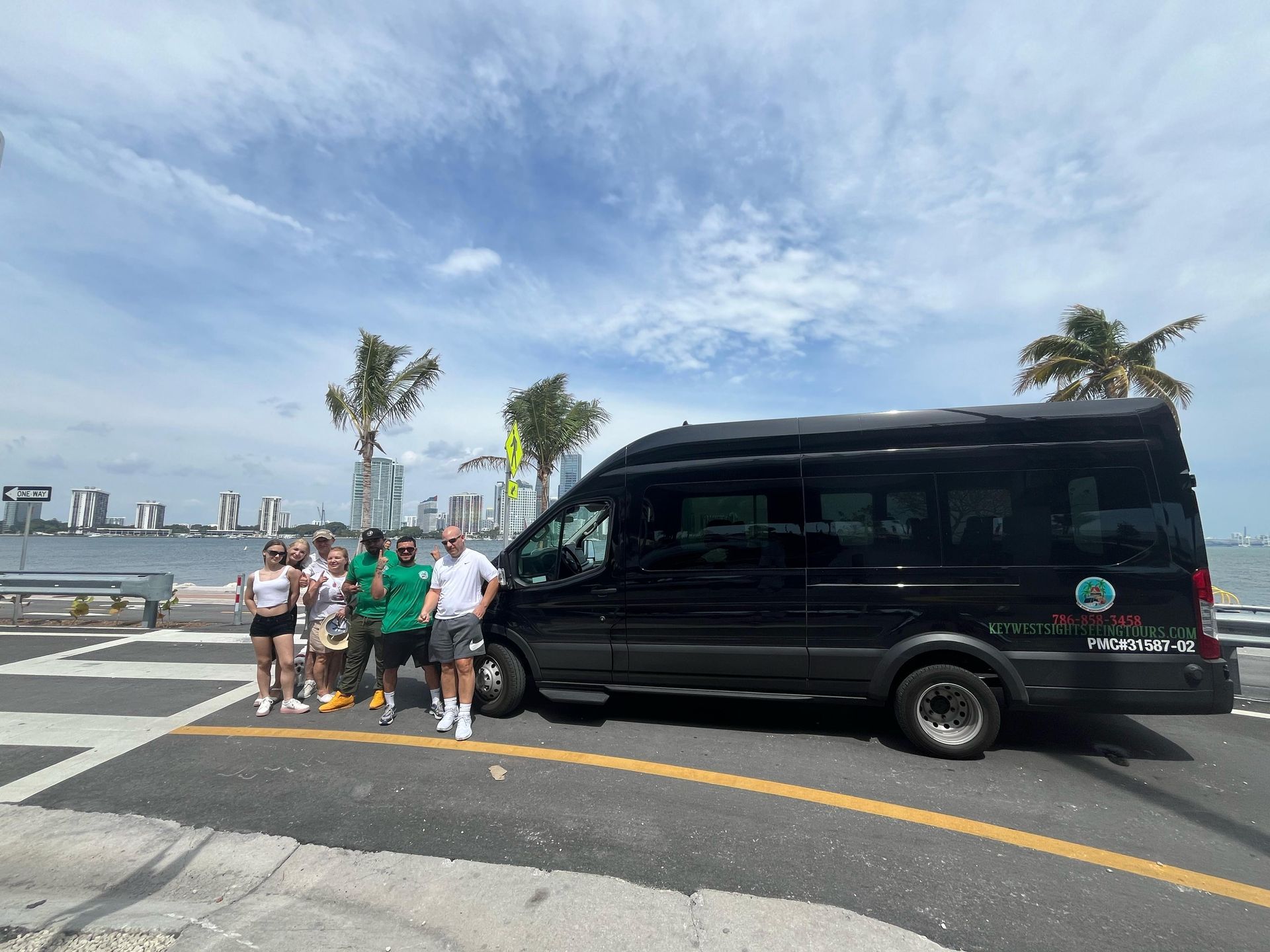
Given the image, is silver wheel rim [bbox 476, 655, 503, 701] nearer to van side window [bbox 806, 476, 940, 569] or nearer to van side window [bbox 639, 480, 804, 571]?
van side window [bbox 639, 480, 804, 571]

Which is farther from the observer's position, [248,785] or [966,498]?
[966,498]

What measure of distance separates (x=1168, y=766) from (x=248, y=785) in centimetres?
658

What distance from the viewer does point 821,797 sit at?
13.2 ft

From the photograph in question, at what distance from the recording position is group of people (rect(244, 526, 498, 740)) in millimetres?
5377

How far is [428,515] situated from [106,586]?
89.9 ft

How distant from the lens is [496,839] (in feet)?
11.2

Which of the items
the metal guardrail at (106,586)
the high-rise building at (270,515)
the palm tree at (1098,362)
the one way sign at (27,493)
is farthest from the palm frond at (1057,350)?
the high-rise building at (270,515)

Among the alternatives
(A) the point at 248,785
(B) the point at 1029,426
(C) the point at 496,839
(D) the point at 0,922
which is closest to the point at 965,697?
(B) the point at 1029,426

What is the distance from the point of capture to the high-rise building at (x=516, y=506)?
13.8 meters

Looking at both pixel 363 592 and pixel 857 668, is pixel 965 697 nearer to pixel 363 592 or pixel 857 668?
pixel 857 668

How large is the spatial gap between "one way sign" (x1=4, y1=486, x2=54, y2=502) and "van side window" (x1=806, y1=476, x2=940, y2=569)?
16763 millimetres

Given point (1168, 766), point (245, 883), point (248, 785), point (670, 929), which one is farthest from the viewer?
point (1168, 766)

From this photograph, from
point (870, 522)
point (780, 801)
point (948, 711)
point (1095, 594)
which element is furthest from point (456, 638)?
point (1095, 594)

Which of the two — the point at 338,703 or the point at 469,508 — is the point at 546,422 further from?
the point at 469,508
